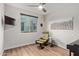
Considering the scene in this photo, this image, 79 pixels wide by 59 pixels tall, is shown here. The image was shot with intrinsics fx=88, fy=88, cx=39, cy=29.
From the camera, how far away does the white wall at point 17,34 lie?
8.04 feet

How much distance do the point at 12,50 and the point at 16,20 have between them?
87cm

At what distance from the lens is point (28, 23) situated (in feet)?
7.00

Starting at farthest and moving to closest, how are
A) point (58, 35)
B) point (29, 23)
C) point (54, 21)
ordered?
point (58, 35) < point (54, 21) < point (29, 23)

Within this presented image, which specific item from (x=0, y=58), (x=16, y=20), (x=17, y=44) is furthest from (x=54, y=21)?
(x=0, y=58)

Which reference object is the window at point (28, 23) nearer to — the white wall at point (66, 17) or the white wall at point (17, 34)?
the white wall at point (17, 34)

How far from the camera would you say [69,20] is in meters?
2.31

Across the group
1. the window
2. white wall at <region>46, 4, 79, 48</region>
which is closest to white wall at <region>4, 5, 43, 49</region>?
the window

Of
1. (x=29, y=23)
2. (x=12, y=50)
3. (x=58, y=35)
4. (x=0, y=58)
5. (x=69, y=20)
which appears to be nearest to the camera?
(x=0, y=58)

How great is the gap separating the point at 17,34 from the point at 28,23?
2.39ft

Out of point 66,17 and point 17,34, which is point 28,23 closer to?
point 17,34

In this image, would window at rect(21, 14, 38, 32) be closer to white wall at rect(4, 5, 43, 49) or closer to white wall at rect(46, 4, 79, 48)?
white wall at rect(4, 5, 43, 49)

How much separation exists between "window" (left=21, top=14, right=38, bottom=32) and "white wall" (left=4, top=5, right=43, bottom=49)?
105 millimetres

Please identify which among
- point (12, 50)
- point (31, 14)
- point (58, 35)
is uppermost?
point (31, 14)

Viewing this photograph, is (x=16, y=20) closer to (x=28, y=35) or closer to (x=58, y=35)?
(x=28, y=35)
